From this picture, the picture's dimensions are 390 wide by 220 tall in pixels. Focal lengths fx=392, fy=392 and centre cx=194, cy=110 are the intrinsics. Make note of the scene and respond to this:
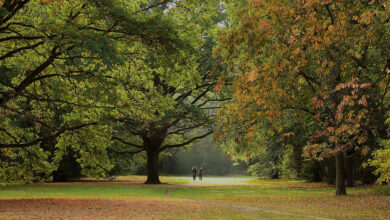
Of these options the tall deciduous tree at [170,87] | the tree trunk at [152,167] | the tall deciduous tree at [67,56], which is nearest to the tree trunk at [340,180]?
the tall deciduous tree at [170,87]

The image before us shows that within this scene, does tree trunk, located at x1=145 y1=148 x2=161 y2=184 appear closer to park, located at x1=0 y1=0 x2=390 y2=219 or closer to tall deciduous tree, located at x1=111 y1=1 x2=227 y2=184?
tall deciduous tree, located at x1=111 y1=1 x2=227 y2=184

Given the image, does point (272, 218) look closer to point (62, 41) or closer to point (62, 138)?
point (62, 41)

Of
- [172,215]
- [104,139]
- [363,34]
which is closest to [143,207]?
[172,215]

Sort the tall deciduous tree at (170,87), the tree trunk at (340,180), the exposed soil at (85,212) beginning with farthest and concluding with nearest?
the tree trunk at (340,180), the tall deciduous tree at (170,87), the exposed soil at (85,212)

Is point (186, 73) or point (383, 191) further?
point (383, 191)

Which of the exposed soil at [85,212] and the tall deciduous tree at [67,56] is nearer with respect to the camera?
the tall deciduous tree at [67,56]

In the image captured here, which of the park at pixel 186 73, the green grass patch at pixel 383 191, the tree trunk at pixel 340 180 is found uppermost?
the park at pixel 186 73

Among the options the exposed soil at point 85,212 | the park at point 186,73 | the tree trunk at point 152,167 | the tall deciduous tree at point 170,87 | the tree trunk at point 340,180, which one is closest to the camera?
the park at point 186,73

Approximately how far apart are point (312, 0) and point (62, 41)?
5497 millimetres

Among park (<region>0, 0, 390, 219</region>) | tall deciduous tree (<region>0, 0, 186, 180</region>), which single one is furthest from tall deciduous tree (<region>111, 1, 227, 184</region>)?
tall deciduous tree (<region>0, 0, 186, 180</region>)

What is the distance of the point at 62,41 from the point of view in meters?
8.80

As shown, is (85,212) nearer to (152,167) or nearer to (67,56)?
(67,56)

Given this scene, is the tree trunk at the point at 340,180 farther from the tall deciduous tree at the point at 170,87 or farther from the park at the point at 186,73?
the tall deciduous tree at the point at 170,87

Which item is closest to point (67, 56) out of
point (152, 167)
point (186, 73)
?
point (186, 73)
